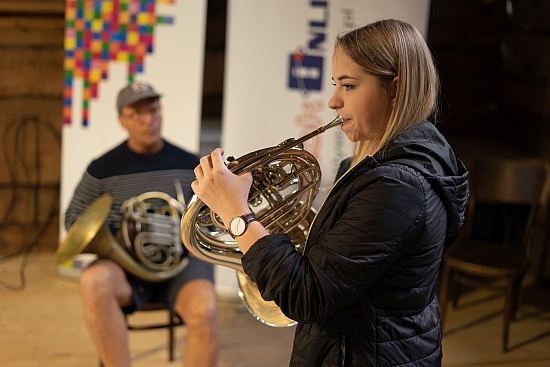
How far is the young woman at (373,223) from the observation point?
145 centimetres

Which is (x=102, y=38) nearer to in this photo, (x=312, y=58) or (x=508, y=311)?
(x=312, y=58)

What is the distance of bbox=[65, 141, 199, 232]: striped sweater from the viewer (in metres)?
3.20

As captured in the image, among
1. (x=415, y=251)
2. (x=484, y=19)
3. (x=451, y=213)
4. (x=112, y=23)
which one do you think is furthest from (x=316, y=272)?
(x=484, y=19)

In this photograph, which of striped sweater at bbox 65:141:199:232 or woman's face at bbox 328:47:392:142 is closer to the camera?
woman's face at bbox 328:47:392:142

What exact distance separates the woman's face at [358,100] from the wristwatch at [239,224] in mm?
271

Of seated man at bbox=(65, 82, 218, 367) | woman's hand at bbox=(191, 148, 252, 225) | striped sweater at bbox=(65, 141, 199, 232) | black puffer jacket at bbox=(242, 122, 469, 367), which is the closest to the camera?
black puffer jacket at bbox=(242, 122, 469, 367)

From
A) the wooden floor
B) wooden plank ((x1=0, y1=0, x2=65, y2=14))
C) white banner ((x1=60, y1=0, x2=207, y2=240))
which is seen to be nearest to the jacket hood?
the wooden floor

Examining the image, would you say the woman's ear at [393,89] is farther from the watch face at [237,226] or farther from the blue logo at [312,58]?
the blue logo at [312,58]

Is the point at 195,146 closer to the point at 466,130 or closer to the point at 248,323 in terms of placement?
the point at 248,323

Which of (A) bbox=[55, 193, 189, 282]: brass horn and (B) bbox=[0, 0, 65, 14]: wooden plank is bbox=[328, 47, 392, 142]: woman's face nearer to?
(A) bbox=[55, 193, 189, 282]: brass horn

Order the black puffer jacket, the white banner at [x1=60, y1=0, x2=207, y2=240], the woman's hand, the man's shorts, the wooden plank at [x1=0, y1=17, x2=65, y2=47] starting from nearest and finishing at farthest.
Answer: the black puffer jacket, the woman's hand, the man's shorts, the white banner at [x1=60, y1=0, x2=207, y2=240], the wooden plank at [x1=0, y1=17, x2=65, y2=47]

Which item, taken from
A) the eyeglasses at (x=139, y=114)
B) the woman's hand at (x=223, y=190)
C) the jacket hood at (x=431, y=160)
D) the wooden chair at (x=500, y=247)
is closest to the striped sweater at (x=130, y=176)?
the eyeglasses at (x=139, y=114)

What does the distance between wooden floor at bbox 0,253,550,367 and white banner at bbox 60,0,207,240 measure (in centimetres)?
71

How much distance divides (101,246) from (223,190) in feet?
4.59
